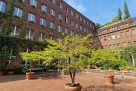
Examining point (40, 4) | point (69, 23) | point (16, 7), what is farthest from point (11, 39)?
point (69, 23)

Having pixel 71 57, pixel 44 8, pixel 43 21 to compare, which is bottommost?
pixel 71 57

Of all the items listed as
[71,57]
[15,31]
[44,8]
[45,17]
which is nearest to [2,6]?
[15,31]

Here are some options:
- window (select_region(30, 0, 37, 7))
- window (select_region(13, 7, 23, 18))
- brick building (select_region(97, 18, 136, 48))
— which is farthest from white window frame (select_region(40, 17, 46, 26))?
brick building (select_region(97, 18, 136, 48))

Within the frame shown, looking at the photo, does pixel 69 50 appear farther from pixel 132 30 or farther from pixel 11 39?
pixel 132 30

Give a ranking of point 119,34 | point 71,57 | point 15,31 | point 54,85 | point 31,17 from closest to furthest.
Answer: point 71,57, point 54,85, point 15,31, point 31,17, point 119,34

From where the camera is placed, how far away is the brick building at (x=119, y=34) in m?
26.7

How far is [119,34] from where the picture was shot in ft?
97.0

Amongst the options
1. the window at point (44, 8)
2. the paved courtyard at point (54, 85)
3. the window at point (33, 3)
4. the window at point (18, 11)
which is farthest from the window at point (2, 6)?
the paved courtyard at point (54, 85)

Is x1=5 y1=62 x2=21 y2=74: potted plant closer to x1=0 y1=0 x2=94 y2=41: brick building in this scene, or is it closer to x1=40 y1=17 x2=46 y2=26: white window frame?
x1=0 y1=0 x2=94 y2=41: brick building

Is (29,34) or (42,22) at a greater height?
(42,22)

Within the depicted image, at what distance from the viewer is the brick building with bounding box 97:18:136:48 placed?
26723 millimetres

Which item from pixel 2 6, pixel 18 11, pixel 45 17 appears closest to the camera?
pixel 2 6

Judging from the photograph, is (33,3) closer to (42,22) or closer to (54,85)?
(42,22)

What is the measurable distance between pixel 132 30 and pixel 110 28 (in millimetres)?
7867
